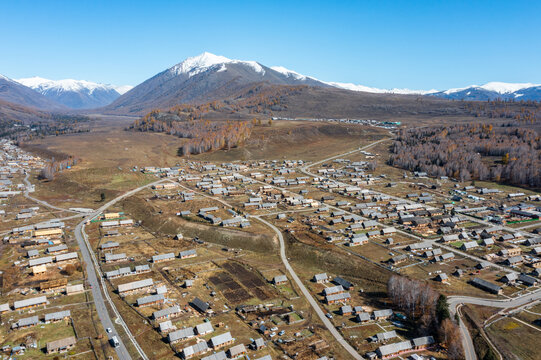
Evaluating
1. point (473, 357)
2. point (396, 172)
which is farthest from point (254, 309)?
point (396, 172)

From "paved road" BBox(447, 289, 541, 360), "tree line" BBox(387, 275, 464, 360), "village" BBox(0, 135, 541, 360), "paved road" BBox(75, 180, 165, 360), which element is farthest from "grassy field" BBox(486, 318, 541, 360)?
"paved road" BBox(75, 180, 165, 360)

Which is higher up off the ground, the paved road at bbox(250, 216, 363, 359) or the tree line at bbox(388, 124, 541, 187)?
the tree line at bbox(388, 124, 541, 187)

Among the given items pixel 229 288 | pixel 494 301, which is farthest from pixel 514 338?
pixel 229 288

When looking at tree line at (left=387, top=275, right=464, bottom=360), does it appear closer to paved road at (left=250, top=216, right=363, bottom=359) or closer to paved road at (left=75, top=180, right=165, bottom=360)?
paved road at (left=250, top=216, right=363, bottom=359)

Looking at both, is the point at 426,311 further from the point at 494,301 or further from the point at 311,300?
the point at 311,300

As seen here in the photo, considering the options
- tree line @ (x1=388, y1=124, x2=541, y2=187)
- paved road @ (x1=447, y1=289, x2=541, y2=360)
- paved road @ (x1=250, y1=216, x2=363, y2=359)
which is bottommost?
paved road @ (x1=250, y1=216, x2=363, y2=359)

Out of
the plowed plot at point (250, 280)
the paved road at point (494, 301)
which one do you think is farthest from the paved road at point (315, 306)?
the paved road at point (494, 301)

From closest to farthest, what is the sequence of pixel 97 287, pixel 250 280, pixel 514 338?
pixel 514 338 → pixel 97 287 → pixel 250 280

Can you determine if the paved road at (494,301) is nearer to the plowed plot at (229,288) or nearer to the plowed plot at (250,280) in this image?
the plowed plot at (250,280)
